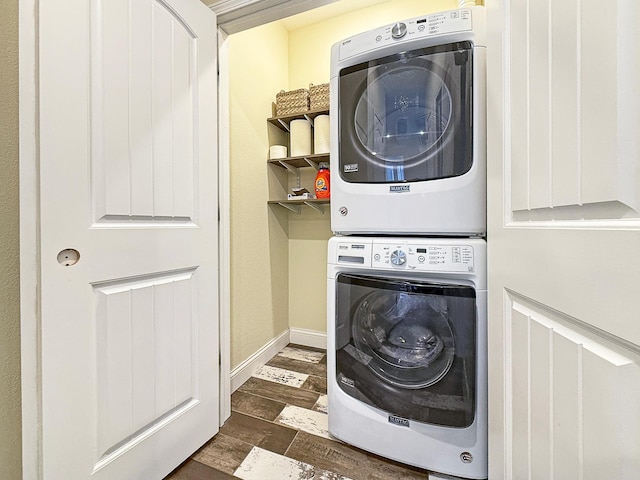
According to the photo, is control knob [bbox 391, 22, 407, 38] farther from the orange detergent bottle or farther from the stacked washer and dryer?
the orange detergent bottle

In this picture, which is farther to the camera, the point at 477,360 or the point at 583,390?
the point at 477,360

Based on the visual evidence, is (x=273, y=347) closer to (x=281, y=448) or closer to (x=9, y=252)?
(x=281, y=448)

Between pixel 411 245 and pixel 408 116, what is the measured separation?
549 millimetres

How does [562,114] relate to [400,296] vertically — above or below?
above

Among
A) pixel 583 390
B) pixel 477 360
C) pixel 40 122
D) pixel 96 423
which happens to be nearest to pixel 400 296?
pixel 477 360

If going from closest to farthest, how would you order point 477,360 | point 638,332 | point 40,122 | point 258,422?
point 638,332 < point 40,122 < point 477,360 < point 258,422

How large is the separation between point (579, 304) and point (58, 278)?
1.21m

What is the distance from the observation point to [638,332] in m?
0.32

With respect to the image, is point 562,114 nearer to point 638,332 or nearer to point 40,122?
point 638,332

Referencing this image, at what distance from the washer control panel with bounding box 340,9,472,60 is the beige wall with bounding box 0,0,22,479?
45.0 inches

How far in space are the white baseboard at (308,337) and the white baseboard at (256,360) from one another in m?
0.06

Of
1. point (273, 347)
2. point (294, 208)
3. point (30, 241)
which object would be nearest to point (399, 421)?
point (273, 347)

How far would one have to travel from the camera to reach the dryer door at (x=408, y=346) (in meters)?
1.00

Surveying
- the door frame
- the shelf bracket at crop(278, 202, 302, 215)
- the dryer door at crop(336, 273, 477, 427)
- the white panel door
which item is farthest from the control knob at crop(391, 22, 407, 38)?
the shelf bracket at crop(278, 202, 302, 215)
